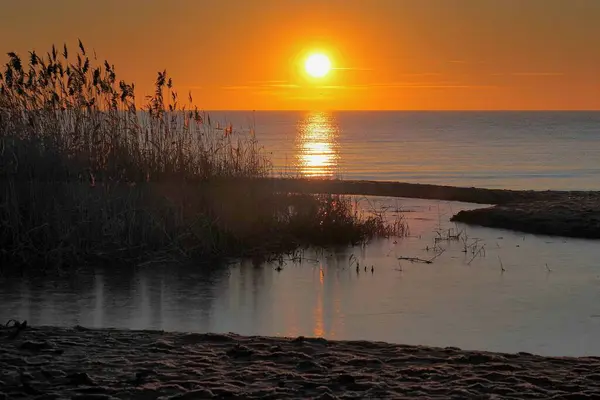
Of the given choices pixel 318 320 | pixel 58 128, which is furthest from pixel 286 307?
pixel 58 128

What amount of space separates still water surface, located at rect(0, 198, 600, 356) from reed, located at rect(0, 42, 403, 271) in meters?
0.73

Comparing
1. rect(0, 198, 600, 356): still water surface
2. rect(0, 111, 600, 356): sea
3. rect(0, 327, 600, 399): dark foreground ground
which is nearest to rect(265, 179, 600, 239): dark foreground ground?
rect(0, 111, 600, 356): sea

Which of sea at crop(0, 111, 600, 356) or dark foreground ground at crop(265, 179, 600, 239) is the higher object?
dark foreground ground at crop(265, 179, 600, 239)

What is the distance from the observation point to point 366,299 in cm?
867

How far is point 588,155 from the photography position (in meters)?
46.3

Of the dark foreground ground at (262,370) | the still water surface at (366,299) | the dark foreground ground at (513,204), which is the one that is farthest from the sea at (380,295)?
the dark foreground ground at (262,370)

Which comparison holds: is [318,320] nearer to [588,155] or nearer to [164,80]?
[164,80]

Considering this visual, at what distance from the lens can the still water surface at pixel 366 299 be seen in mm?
7250

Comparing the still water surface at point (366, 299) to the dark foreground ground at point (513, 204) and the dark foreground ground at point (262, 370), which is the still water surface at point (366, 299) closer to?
the dark foreground ground at point (262, 370)

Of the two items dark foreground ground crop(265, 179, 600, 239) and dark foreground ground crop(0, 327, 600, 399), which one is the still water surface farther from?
dark foreground ground crop(265, 179, 600, 239)

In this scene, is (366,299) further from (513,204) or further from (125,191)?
(513,204)

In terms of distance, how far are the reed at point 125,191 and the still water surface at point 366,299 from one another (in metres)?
0.73

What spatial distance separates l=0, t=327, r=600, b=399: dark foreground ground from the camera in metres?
4.92

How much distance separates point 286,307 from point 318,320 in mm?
685
